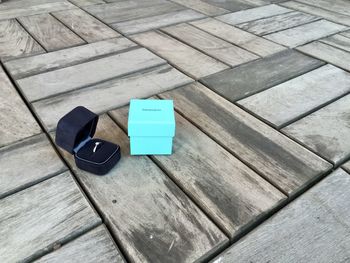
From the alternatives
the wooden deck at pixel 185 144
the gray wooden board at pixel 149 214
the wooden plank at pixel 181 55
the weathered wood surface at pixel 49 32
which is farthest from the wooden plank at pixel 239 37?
the gray wooden board at pixel 149 214

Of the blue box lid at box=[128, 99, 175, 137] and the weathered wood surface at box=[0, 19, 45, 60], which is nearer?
the blue box lid at box=[128, 99, 175, 137]

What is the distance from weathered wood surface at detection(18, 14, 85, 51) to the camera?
4.40ft

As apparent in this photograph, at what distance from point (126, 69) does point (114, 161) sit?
51 centimetres

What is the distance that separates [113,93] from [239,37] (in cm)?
72

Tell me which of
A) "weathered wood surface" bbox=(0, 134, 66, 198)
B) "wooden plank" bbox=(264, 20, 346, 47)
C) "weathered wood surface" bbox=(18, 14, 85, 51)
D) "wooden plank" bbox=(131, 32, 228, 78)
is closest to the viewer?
"weathered wood surface" bbox=(0, 134, 66, 198)

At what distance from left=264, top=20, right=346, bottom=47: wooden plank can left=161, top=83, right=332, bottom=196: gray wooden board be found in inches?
24.0

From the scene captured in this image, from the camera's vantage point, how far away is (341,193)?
28.7 inches

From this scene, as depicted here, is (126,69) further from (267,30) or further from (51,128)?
(267,30)

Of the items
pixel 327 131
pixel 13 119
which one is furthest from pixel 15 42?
pixel 327 131

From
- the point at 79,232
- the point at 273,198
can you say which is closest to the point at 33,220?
the point at 79,232

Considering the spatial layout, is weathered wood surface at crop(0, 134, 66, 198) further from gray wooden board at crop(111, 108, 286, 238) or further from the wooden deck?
gray wooden board at crop(111, 108, 286, 238)

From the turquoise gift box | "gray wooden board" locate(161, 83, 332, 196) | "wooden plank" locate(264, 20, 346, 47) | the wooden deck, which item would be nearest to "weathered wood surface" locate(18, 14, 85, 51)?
the wooden deck

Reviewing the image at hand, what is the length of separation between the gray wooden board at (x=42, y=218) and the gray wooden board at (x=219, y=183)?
0.22 meters

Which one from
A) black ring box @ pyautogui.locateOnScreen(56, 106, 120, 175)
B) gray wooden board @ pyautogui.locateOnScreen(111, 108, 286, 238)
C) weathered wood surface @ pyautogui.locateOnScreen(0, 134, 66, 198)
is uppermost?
black ring box @ pyautogui.locateOnScreen(56, 106, 120, 175)
